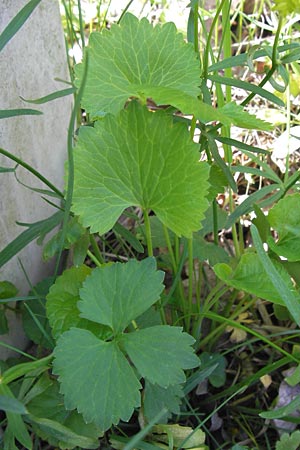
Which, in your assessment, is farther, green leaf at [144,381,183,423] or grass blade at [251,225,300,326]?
green leaf at [144,381,183,423]

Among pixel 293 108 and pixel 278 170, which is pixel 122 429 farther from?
pixel 293 108

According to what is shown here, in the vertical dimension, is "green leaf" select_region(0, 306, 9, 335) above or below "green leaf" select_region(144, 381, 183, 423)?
above

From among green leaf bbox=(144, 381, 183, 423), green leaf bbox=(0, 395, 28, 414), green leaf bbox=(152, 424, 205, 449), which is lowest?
green leaf bbox=(152, 424, 205, 449)

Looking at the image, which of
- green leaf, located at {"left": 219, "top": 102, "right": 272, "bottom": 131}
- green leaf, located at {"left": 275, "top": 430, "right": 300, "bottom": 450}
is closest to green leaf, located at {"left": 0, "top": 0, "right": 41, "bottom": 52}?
green leaf, located at {"left": 219, "top": 102, "right": 272, "bottom": 131}

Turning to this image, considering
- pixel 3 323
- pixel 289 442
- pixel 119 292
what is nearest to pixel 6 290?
pixel 3 323

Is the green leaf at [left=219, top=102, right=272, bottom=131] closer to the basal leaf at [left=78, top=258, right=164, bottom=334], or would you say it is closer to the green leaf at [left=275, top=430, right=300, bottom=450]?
the basal leaf at [left=78, top=258, right=164, bottom=334]

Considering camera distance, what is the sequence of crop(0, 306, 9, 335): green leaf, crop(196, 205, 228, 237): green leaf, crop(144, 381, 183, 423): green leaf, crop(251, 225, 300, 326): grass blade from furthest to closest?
crop(196, 205, 228, 237): green leaf, crop(0, 306, 9, 335): green leaf, crop(144, 381, 183, 423): green leaf, crop(251, 225, 300, 326): grass blade

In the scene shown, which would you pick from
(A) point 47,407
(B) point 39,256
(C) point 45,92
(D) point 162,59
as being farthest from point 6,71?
(A) point 47,407

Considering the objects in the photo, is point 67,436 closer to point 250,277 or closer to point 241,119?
point 250,277
